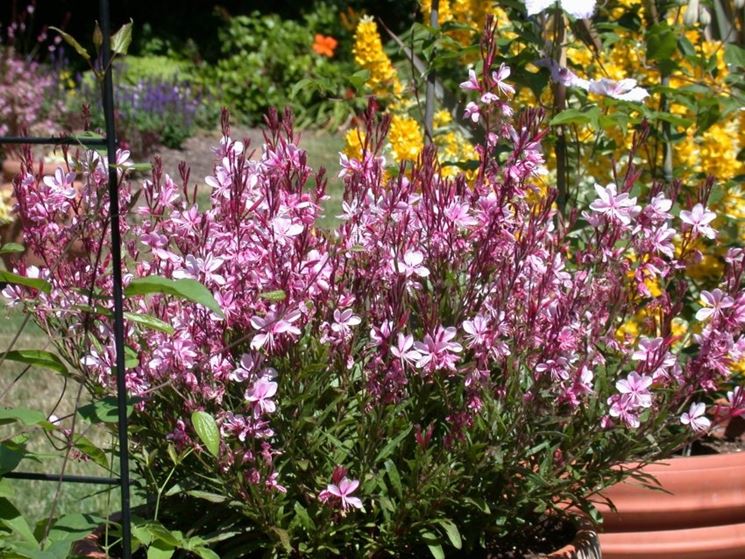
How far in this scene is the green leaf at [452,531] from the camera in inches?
75.0

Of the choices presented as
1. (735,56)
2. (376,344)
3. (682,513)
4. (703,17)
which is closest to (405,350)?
(376,344)

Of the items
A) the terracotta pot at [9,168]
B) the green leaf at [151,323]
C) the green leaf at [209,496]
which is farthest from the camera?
the terracotta pot at [9,168]

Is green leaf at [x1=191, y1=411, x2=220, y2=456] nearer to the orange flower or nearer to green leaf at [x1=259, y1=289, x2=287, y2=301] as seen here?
green leaf at [x1=259, y1=289, x2=287, y2=301]

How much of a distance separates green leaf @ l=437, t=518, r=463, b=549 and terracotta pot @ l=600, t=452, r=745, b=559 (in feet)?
2.19

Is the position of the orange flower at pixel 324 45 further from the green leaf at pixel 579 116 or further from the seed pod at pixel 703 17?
the green leaf at pixel 579 116

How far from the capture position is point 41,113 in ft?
26.5

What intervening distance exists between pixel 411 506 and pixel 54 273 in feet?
2.38

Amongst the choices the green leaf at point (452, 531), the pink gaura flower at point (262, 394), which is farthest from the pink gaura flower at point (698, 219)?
the pink gaura flower at point (262, 394)

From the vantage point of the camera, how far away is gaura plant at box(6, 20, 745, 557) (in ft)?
6.10

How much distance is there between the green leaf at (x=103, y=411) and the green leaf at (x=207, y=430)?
0.45 ft

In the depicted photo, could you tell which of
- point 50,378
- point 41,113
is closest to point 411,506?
point 50,378

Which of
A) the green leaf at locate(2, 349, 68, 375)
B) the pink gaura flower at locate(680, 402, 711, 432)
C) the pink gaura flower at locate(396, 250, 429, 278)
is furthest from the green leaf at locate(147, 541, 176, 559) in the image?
the pink gaura flower at locate(680, 402, 711, 432)

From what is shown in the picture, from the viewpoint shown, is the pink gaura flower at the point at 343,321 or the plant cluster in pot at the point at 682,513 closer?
the pink gaura flower at the point at 343,321

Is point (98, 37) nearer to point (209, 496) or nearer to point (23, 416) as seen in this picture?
point (23, 416)
